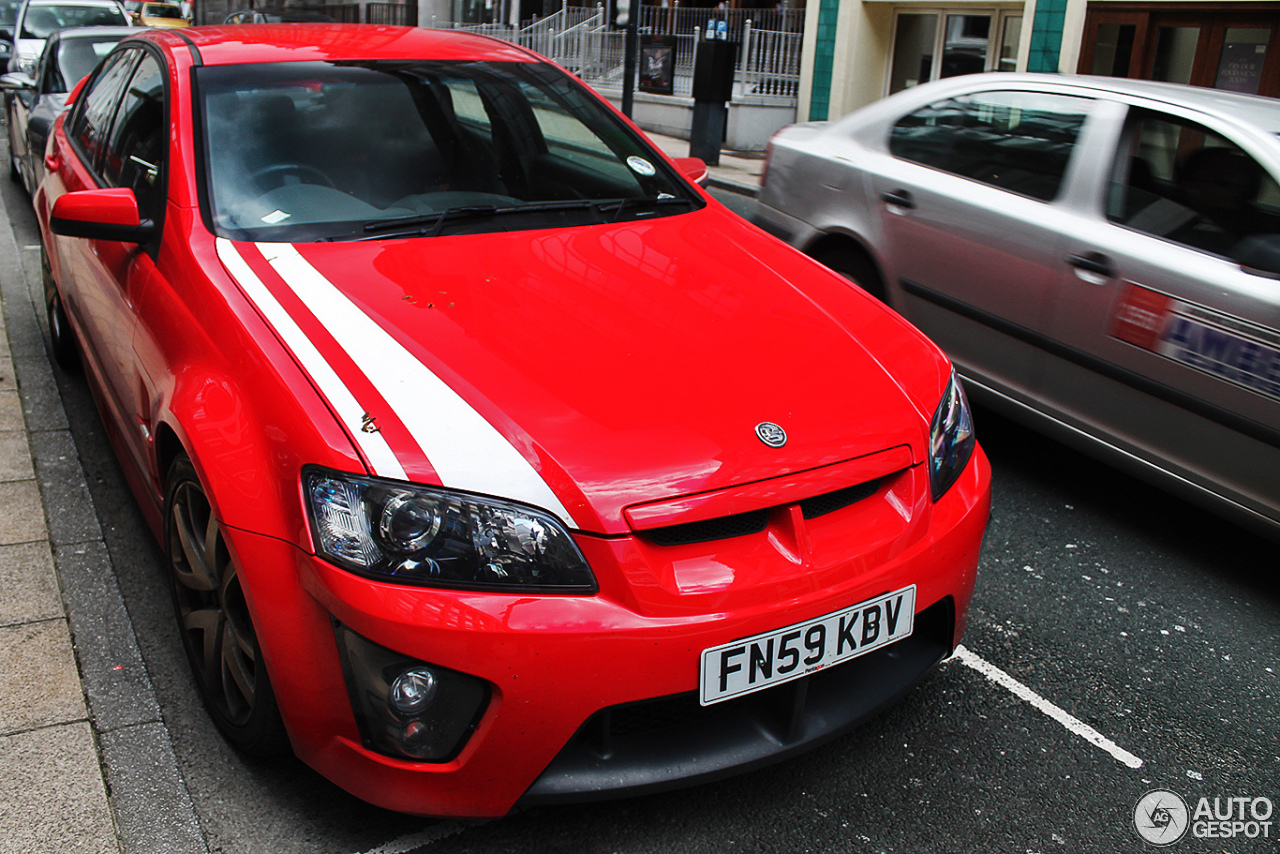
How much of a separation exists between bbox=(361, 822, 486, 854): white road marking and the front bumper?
0.22 m

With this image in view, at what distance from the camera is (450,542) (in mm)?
1947

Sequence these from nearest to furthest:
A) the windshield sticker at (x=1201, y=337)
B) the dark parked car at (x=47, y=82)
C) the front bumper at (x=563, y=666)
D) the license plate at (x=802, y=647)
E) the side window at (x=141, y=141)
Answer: the front bumper at (x=563, y=666) → the license plate at (x=802, y=647) → the side window at (x=141, y=141) → the windshield sticker at (x=1201, y=337) → the dark parked car at (x=47, y=82)

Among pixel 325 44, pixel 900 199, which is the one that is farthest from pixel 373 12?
pixel 325 44

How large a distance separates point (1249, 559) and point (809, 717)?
7.42 ft

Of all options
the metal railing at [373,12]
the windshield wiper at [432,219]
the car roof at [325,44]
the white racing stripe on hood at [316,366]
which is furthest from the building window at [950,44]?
the metal railing at [373,12]

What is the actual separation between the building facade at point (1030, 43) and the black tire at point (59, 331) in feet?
35.6

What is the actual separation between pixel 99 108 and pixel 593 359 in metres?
2.70

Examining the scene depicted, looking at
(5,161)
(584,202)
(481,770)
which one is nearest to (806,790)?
(481,770)

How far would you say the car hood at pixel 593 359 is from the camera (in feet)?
6.64

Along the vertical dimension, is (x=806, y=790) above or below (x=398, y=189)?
below

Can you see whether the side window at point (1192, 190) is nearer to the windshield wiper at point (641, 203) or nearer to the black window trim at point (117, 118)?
the windshield wiper at point (641, 203)

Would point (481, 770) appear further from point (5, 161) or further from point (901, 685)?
point (5, 161)

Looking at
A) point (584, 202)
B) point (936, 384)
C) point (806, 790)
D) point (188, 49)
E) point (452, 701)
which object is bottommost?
point (806, 790)

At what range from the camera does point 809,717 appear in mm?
2203
